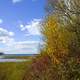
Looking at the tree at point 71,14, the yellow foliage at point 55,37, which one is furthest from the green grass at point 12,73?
the tree at point 71,14

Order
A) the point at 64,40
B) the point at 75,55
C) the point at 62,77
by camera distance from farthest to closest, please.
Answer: the point at 64,40 < the point at 75,55 < the point at 62,77

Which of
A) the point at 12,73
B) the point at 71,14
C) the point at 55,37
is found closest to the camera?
the point at 71,14

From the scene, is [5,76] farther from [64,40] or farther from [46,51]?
[64,40]

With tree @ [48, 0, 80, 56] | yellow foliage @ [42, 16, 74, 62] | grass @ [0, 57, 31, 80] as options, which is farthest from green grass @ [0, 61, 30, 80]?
tree @ [48, 0, 80, 56]

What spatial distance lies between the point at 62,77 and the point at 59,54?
29.5 feet

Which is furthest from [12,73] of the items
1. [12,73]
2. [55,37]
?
[55,37]

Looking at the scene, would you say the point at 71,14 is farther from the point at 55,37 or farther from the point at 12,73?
the point at 12,73

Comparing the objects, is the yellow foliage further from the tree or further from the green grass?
the green grass

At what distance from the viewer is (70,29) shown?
3803 cm

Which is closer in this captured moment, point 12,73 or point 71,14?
point 71,14

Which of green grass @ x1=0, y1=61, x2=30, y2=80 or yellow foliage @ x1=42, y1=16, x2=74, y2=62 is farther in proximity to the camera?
green grass @ x1=0, y1=61, x2=30, y2=80

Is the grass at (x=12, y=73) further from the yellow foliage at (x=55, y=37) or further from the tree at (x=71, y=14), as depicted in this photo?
the tree at (x=71, y=14)

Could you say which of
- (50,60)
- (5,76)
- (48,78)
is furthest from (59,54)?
(5,76)

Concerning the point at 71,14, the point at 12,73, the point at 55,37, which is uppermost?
the point at 71,14
